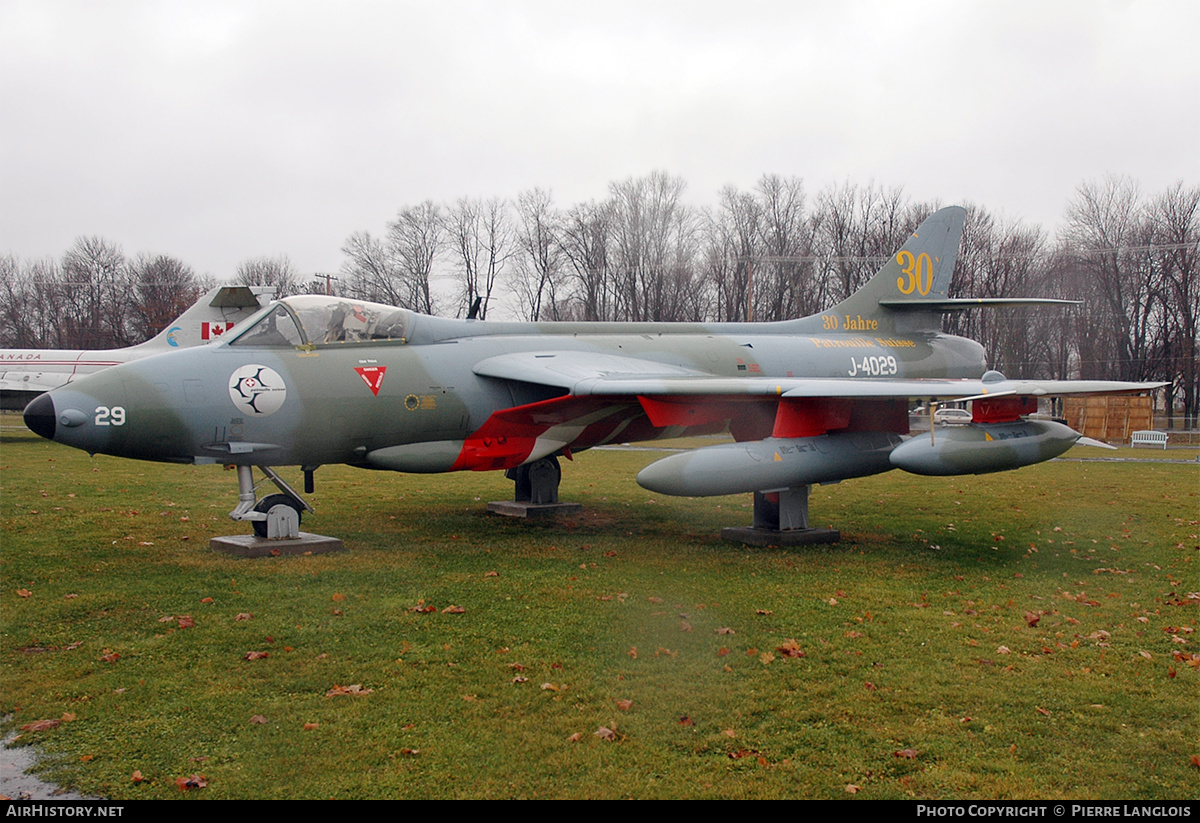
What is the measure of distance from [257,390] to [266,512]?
54.2 inches

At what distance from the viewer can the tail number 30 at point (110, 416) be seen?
8.43 meters

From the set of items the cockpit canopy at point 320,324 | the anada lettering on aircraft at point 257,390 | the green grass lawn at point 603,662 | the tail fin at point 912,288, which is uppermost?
the tail fin at point 912,288

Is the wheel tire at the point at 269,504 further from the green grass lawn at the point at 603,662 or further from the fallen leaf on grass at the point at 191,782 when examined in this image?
the fallen leaf on grass at the point at 191,782

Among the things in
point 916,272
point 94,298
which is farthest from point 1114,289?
point 94,298

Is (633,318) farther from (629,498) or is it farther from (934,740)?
(934,740)

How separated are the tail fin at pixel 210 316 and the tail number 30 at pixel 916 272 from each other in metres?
18.2

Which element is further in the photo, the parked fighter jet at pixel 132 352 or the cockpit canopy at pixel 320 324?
the parked fighter jet at pixel 132 352

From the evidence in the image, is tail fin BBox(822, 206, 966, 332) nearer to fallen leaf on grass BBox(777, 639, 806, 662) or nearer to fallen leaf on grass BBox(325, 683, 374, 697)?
fallen leaf on grass BBox(777, 639, 806, 662)

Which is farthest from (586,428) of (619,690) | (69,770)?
(69,770)

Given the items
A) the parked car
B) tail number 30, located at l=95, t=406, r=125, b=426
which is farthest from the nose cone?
the parked car

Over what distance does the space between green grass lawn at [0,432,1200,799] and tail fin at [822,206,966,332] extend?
3805mm

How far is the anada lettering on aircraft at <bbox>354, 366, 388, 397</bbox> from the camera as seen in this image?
9.65m

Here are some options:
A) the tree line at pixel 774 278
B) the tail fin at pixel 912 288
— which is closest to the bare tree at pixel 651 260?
the tree line at pixel 774 278

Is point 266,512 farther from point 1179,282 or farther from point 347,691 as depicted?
point 1179,282
